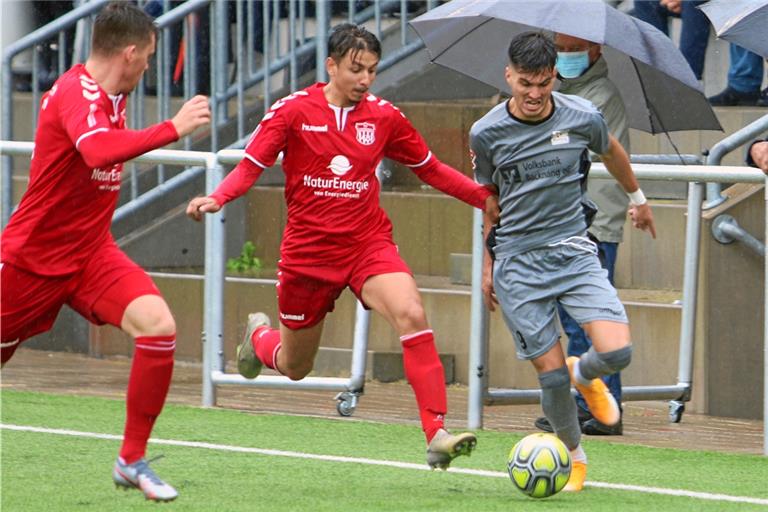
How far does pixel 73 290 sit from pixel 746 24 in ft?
10.5

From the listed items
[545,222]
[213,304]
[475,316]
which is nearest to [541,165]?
[545,222]

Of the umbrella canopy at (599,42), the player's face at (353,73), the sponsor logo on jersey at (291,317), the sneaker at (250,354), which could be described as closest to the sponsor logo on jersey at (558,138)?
the player's face at (353,73)

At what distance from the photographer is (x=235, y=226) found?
13305 millimetres

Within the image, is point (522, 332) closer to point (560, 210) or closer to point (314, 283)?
point (560, 210)

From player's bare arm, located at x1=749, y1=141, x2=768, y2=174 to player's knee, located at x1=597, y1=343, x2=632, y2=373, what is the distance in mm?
1311

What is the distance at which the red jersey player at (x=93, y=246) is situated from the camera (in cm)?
681

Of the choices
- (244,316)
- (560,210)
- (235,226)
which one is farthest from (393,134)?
(235,226)

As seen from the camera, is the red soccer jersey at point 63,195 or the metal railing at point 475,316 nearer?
the red soccer jersey at point 63,195

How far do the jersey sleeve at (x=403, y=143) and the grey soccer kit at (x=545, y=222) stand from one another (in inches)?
29.4

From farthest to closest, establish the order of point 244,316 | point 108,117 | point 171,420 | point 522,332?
point 244,316
point 171,420
point 522,332
point 108,117

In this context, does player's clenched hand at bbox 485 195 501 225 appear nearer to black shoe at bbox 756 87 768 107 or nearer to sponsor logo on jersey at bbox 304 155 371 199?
sponsor logo on jersey at bbox 304 155 371 199

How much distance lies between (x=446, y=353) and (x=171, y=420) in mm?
2386

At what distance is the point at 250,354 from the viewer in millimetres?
9375

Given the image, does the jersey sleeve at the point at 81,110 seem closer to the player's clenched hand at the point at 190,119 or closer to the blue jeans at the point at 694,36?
the player's clenched hand at the point at 190,119
